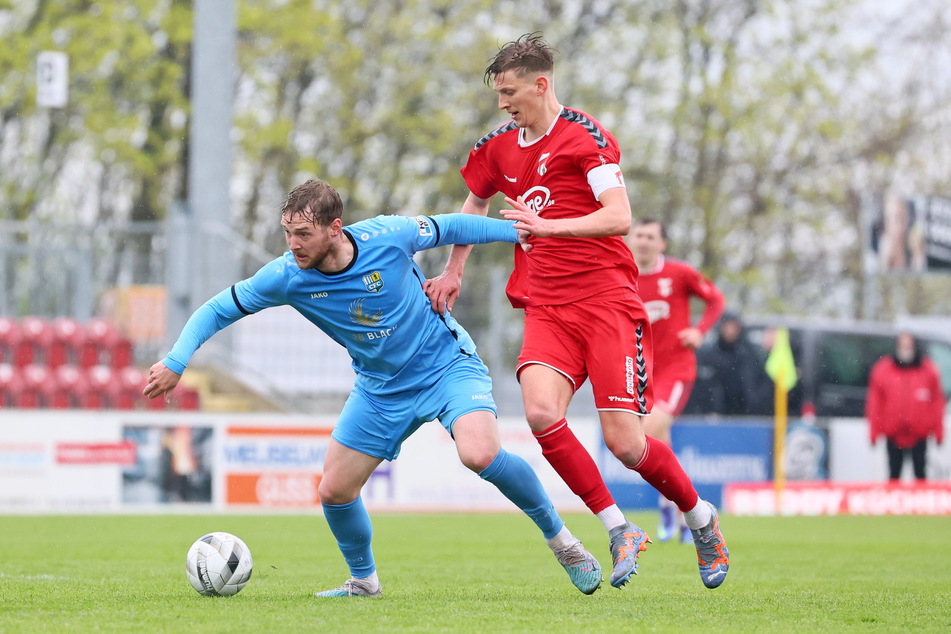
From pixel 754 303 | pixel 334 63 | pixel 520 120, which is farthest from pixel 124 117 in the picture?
pixel 520 120

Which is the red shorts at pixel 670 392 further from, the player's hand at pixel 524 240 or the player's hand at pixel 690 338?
the player's hand at pixel 524 240

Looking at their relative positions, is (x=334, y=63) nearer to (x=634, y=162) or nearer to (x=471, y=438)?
(x=634, y=162)

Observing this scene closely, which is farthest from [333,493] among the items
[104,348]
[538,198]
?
[104,348]

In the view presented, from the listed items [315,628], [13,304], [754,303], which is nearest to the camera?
[315,628]

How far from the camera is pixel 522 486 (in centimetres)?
628

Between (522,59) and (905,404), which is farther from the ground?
(522,59)

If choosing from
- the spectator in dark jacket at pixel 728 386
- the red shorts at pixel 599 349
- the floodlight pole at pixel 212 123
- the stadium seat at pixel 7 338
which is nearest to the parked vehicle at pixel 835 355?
the spectator in dark jacket at pixel 728 386

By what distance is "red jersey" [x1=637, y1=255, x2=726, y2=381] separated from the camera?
35.6 feet

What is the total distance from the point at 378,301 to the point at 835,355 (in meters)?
14.8

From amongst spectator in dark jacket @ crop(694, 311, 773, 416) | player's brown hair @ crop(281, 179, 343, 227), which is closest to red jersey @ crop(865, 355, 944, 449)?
spectator in dark jacket @ crop(694, 311, 773, 416)

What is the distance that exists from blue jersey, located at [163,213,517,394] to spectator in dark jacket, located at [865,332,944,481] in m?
11.8

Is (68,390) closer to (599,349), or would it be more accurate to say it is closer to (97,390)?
(97,390)

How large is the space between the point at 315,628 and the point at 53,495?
10533mm

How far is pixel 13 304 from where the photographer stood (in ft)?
58.6
